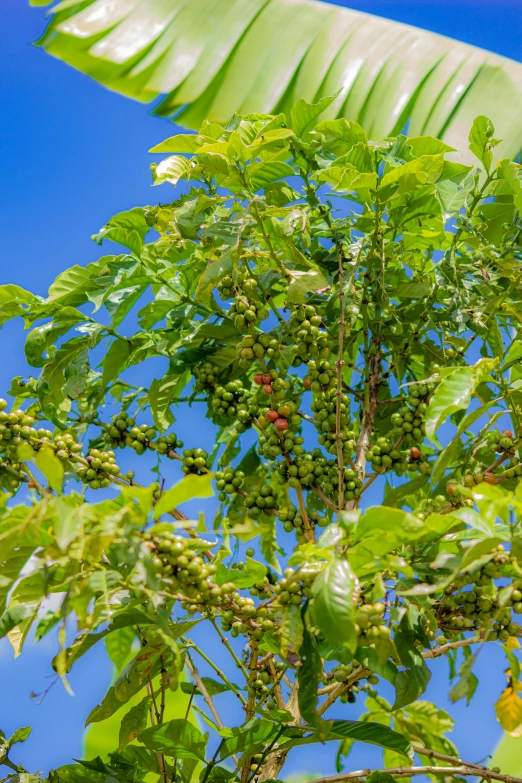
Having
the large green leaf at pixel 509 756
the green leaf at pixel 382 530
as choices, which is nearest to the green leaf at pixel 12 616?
the green leaf at pixel 382 530

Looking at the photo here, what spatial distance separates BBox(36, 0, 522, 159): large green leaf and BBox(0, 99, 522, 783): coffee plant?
1.21 m

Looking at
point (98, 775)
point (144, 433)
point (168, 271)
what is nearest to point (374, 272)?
point (168, 271)

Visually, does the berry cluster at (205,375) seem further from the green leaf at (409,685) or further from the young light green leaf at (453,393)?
the green leaf at (409,685)

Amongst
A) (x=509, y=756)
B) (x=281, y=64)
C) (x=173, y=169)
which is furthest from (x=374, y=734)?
(x=281, y=64)

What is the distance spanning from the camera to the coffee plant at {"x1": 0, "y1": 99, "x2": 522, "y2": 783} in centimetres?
116

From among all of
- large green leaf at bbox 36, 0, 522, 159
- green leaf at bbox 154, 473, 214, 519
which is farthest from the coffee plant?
large green leaf at bbox 36, 0, 522, 159

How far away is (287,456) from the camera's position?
63.6 inches

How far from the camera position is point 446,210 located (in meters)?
1.67

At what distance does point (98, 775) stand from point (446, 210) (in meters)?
1.28

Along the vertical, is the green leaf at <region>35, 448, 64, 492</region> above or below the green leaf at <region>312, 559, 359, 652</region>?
above

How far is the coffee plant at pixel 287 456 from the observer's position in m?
1.16

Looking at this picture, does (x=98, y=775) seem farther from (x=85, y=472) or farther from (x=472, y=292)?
(x=472, y=292)

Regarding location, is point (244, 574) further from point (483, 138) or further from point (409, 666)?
point (483, 138)

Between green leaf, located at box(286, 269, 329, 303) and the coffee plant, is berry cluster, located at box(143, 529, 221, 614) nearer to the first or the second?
the coffee plant
